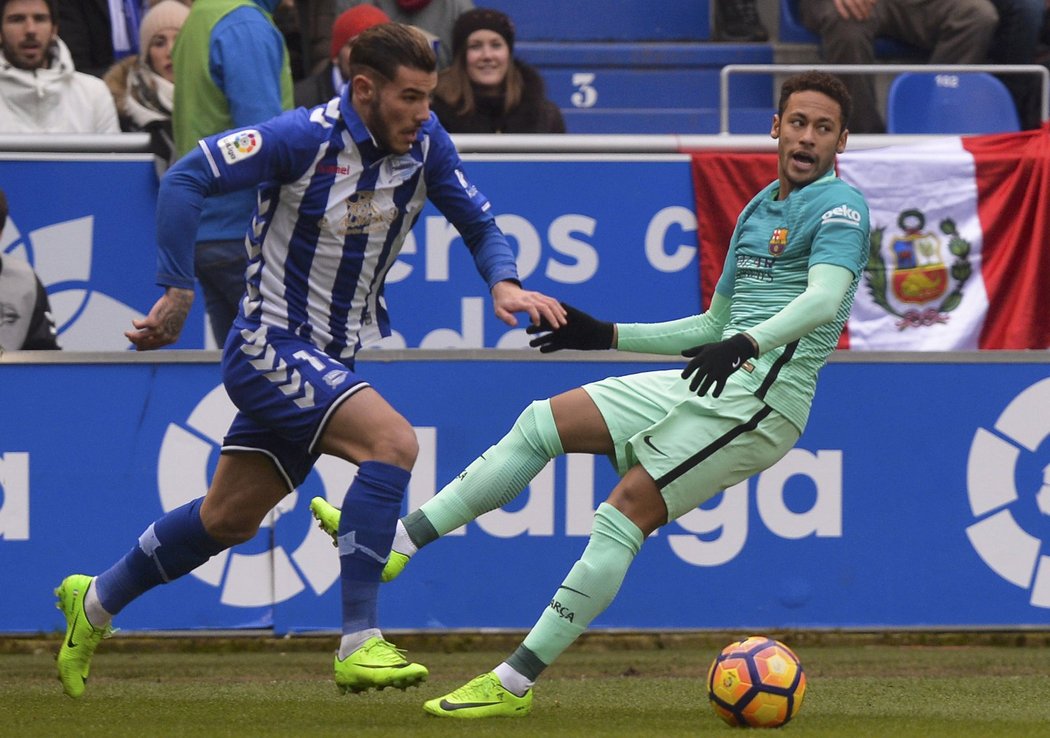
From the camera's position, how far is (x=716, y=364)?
4977mm

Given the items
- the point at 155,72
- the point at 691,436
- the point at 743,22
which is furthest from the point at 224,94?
the point at 743,22

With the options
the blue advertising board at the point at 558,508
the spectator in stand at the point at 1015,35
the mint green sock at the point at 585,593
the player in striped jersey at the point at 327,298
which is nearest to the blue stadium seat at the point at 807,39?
the spectator in stand at the point at 1015,35

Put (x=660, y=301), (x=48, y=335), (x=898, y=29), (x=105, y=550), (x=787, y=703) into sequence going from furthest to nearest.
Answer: (x=898, y=29)
(x=660, y=301)
(x=48, y=335)
(x=105, y=550)
(x=787, y=703)

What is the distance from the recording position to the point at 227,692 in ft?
20.8

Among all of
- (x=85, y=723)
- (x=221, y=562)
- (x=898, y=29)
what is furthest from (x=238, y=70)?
(x=898, y=29)

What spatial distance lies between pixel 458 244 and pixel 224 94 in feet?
5.29

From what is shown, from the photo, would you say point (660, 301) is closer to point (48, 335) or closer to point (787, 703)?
point (48, 335)

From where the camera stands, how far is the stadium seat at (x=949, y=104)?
10.1 m

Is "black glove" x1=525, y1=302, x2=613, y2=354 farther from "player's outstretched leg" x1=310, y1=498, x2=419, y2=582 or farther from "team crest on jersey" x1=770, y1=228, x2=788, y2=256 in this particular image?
"player's outstretched leg" x1=310, y1=498, x2=419, y2=582

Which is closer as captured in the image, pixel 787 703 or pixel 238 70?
pixel 787 703

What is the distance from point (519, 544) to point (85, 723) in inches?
105

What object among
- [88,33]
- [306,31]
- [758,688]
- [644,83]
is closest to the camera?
[758,688]

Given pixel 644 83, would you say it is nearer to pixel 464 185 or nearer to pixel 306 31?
pixel 306 31

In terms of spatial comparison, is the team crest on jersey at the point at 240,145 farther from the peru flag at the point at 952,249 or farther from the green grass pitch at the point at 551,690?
the peru flag at the point at 952,249
